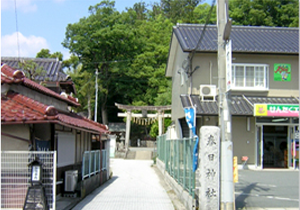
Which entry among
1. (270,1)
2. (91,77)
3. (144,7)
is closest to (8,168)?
(91,77)

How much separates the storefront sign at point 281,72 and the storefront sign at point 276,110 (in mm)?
2439

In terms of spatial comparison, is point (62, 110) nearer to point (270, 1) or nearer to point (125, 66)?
point (125, 66)

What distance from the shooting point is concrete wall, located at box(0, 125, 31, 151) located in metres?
8.93

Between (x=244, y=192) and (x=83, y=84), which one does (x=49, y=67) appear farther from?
(x=83, y=84)

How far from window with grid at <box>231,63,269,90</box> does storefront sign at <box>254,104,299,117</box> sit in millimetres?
2107

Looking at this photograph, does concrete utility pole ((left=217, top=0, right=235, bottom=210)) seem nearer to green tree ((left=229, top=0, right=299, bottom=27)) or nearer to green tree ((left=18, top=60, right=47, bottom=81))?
green tree ((left=18, top=60, right=47, bottom=81))

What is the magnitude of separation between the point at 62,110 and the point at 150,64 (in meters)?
36.9

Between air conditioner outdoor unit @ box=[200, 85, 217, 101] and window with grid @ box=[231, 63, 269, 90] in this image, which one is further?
window with grid @ box=[231, 63, 269, 90]

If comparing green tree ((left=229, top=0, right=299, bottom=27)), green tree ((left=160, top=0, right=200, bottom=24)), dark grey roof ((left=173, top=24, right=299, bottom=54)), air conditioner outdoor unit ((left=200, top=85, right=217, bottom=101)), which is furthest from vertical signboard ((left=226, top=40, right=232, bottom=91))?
green tree ((left=160, top=0, right=200, bottom=24))

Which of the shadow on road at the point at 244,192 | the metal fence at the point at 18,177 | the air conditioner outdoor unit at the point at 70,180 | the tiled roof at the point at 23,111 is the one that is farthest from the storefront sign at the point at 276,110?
the metal fence at the point at 18,177

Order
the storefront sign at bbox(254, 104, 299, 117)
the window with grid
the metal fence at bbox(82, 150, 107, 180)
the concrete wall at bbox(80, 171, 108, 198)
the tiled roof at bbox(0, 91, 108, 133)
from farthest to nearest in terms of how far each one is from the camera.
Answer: the window with grid → the storefront sign at bbox(254, 104, 299, 117) → the metal fence at bbox(82, 150, 107, 180) → the concrete wall at bbox(80, 171, 108, 198) → the tiled roof at bbox(0, 91, 108, 133)

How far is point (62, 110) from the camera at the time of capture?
44.0ft

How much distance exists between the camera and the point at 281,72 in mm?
20016

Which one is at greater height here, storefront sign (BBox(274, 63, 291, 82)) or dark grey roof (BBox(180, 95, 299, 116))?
storefront sign (BBox(274, 63, 291, 82))
